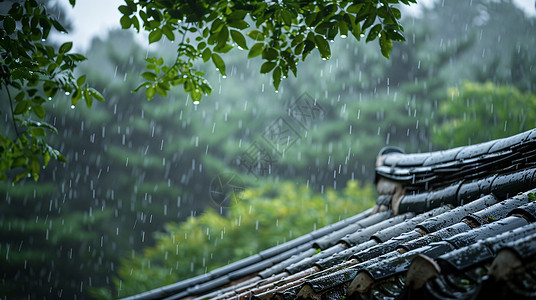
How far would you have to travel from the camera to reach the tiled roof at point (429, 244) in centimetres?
116

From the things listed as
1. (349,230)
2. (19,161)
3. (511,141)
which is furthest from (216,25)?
(349,230)

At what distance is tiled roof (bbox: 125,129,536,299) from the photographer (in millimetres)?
1156

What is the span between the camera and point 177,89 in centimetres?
1231

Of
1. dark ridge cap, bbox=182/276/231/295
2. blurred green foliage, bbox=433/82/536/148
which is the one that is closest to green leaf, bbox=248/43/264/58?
dark ridge cap, bbox=182/276/231/295

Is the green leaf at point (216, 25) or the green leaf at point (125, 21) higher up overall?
the green leaf at point (125, 21)

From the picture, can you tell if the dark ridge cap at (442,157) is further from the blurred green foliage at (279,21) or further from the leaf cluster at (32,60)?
the leaf cluster at (32,60)

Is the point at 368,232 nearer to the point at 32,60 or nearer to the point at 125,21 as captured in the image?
the point at 125,21

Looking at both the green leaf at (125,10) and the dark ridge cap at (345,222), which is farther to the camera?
the dark ridge cap at (345,222)

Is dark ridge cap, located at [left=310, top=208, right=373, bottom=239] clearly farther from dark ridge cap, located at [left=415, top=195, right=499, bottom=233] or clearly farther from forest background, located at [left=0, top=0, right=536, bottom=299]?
forest background, located at [left=0, top=0, right=536, bottom=299]

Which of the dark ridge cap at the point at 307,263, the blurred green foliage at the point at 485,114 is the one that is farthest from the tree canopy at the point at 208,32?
the blurred green foliage at the point at 485,114

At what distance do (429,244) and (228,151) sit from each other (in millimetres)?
10485

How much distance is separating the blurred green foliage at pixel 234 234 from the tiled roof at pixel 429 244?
16.5ft

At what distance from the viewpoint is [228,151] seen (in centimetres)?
1194

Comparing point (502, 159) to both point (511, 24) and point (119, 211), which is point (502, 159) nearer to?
point (119, 211)
